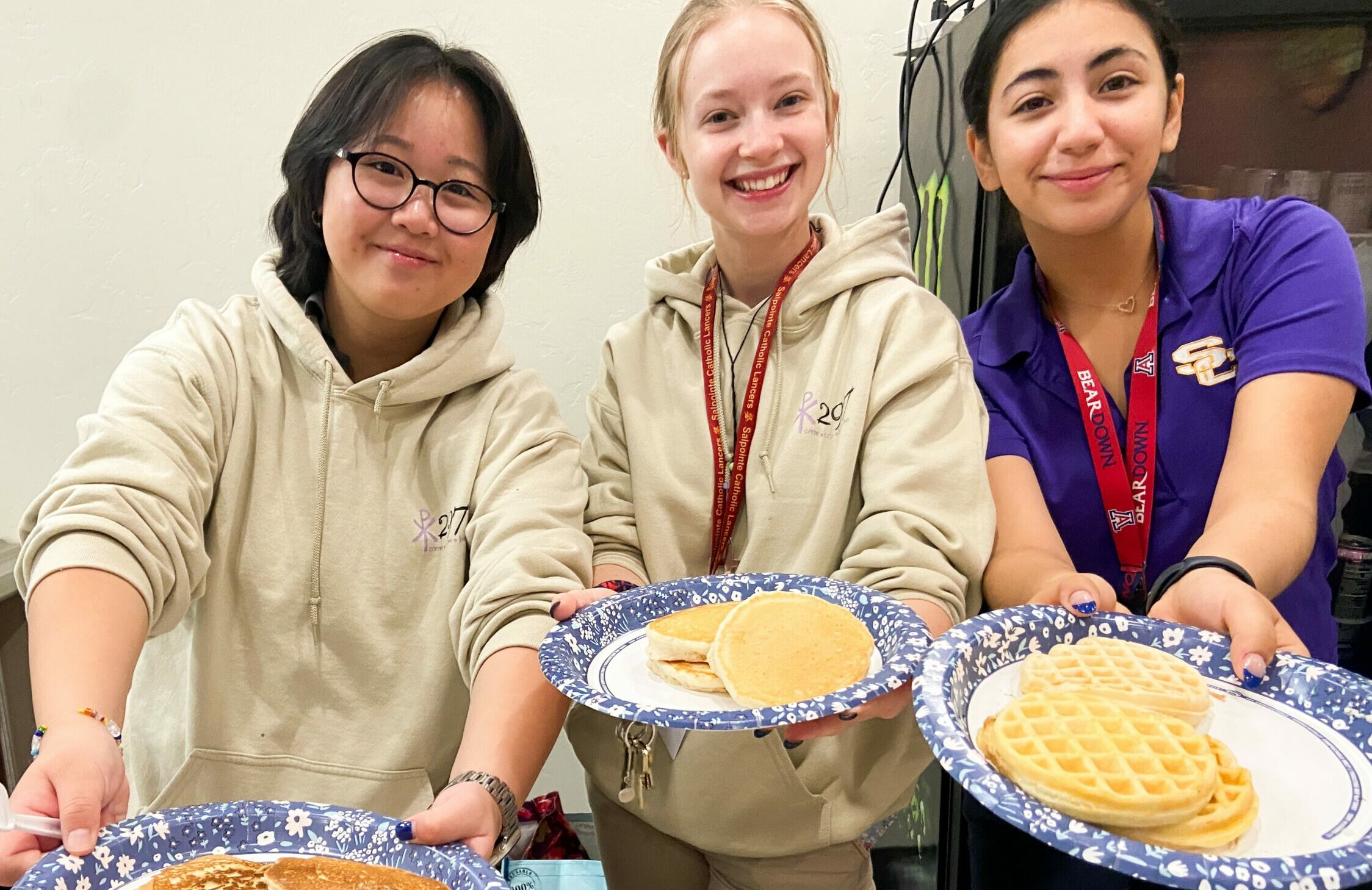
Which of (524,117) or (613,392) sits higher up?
(524,117)

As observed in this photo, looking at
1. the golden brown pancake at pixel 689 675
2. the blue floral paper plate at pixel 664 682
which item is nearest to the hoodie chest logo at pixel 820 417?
the blue floral paper plate at pixel 664 682

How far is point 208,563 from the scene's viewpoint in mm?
1211

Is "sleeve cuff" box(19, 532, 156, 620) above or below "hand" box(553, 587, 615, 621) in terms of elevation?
above

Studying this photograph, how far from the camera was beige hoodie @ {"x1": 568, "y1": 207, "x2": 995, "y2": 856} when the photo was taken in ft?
4.11

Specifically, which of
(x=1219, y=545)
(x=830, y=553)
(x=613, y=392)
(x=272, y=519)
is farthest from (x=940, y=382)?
(x=272, y=519)

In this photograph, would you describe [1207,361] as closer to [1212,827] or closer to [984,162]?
[984,162]

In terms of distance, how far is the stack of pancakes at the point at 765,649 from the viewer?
1.00m

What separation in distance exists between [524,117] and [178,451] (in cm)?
133

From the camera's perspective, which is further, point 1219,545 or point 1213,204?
point 1213,204

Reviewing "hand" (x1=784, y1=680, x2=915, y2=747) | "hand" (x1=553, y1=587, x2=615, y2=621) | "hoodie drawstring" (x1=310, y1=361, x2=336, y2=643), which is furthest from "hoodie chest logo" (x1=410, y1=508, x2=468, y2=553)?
"hand" (x1=784, y1=680, x2=915, y2=747)

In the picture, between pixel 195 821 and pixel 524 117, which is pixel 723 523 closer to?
pixel 195 821

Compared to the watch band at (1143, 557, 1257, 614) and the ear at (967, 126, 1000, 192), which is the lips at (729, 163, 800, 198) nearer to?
the ear at (967, 126, 1000, 192)

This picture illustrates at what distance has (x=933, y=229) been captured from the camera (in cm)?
206

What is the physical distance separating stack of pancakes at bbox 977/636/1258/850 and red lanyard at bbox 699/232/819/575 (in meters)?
0.52
